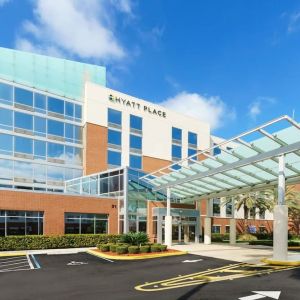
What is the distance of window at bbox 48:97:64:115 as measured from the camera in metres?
42.3

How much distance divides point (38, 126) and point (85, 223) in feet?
46.6

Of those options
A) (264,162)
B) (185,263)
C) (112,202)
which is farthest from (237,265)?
(112,202)

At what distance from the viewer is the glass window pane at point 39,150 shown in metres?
40.9

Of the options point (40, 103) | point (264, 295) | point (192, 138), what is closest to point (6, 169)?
point (40, 103)

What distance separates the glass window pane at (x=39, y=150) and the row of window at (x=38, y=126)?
0.95 metres

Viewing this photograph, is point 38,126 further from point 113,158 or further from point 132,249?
point 132,249

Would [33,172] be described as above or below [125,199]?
above

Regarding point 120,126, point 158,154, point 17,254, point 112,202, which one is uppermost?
point 120,126

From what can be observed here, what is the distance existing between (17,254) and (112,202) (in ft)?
34.5

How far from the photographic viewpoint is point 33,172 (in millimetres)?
40312

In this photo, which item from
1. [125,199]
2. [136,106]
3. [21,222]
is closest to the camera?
[21,222]

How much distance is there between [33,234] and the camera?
29.5 meters

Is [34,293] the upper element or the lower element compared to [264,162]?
lower

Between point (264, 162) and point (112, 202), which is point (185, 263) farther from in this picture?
point (112, 202)
